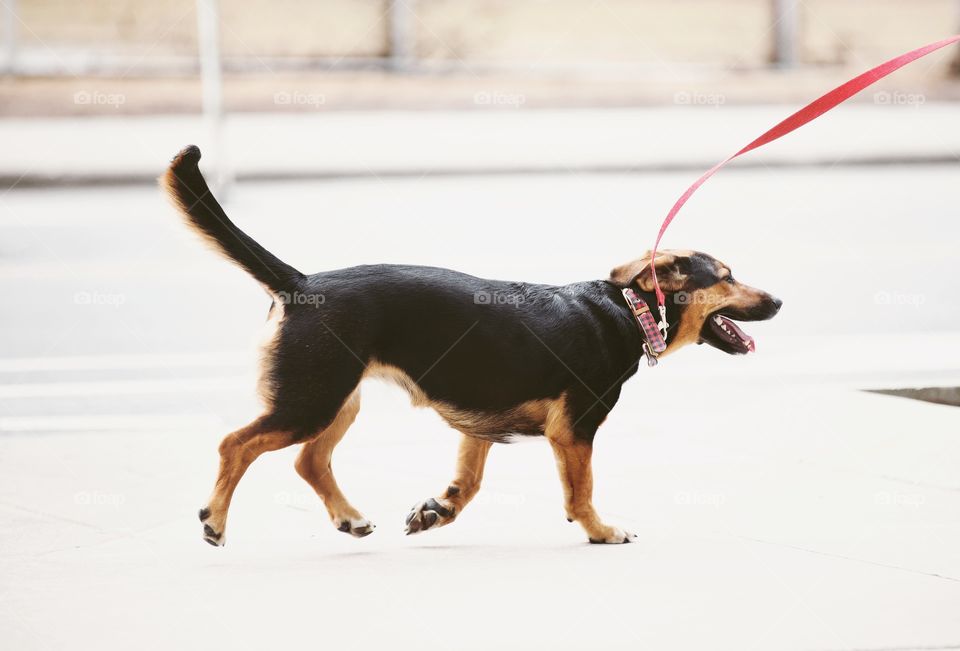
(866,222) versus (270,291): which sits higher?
(270,291)

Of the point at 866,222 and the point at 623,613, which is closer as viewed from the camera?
the point at 623,613

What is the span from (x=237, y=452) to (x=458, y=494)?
947 mm

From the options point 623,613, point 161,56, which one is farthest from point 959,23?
point 623,613

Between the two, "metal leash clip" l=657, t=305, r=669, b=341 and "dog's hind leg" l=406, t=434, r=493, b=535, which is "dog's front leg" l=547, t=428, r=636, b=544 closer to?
"dog's hind leg" l=406, t=434, r=493, b=535

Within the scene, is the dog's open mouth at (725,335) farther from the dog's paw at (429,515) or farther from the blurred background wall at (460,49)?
the blurred background wall at (460,49)

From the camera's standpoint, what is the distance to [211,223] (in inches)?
180

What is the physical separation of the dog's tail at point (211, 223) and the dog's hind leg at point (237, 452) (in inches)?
20.2

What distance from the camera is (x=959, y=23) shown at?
20.8 m

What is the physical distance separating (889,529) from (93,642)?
303cm

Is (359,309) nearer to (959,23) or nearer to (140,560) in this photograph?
(140,560)

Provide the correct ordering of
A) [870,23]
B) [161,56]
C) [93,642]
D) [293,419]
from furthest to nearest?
[870,23]
[161,56]
[293,419]
[93,642]

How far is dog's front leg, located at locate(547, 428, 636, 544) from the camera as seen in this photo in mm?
4727

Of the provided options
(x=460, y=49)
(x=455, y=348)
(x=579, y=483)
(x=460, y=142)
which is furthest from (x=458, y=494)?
(x=460, y=49)

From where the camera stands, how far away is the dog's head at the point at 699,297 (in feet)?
16.0
